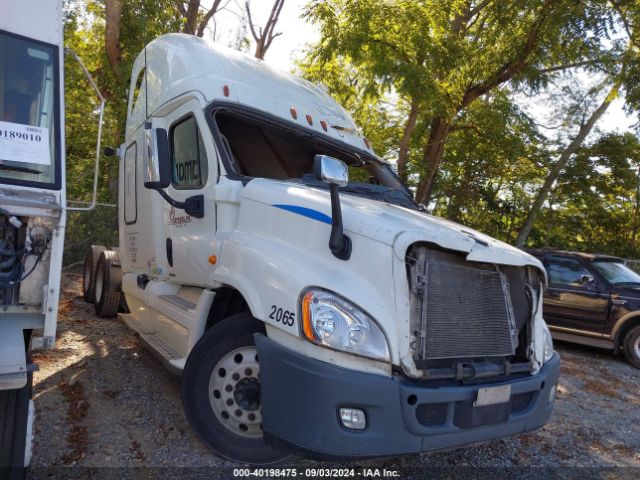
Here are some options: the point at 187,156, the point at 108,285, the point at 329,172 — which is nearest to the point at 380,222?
the point at 329,172

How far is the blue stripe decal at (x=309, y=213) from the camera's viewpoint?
3.42 m

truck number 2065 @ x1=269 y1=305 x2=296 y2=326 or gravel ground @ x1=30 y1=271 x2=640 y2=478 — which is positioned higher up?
truck number 2065 @ x1=269 y1=305 x2=296 y2=326

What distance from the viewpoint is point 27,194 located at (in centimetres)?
315

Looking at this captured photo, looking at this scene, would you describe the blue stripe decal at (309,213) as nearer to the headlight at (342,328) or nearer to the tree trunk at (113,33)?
the headlight at (342,328)

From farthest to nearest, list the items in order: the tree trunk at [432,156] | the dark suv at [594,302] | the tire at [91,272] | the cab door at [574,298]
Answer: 1. the tree trunk at [432,156]
2. the cab door at [574,298]
3. the dark suv at [594,302]
4. the tire at [91,272]

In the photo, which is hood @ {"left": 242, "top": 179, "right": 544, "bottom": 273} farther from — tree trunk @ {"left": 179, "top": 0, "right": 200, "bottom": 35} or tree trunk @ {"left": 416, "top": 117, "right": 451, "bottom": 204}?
tree trunk @ {"left": 179, "top": 0, "right": 200, "bottom": 35}

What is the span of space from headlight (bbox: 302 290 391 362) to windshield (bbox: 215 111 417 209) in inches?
60.6

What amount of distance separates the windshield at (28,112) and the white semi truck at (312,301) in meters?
1.14

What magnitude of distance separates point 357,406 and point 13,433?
192cm

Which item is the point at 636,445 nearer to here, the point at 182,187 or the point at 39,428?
the point at 182,187

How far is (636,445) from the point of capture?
499 cm

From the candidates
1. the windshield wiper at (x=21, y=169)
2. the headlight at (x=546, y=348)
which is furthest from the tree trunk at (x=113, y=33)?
the headlight at (x=546, y=348)

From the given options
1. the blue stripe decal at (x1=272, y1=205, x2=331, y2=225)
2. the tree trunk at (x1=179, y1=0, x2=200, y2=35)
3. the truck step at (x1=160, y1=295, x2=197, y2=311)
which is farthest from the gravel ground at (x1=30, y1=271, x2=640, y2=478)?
the tree trunk at (x1=179, y1=0, x2=200, y2=35)

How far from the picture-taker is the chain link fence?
11.4m
